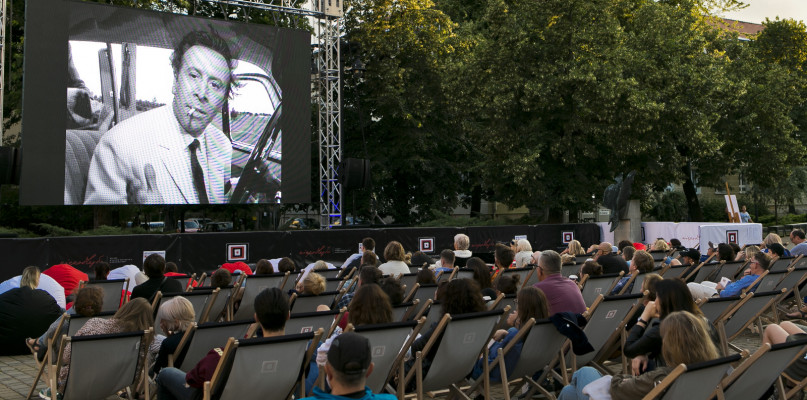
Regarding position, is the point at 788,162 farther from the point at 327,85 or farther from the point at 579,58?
the point at 327,85

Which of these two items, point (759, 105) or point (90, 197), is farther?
point (759, 105)

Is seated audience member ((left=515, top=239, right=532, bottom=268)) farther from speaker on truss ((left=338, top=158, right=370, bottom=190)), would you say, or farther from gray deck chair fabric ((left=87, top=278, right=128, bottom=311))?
speaker on truss ((left=338, top=158, right=370, bottom=190))

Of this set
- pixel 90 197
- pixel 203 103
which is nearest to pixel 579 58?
pixel 203 103

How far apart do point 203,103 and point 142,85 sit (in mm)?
1511

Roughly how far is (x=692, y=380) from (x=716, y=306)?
254 centimetres

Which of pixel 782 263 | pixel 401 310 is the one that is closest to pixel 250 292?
pixel 401 310

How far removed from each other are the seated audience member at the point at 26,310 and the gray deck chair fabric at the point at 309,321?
12.3 feet

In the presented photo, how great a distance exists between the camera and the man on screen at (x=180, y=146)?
16.4 m

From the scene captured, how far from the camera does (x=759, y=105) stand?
27469 mm

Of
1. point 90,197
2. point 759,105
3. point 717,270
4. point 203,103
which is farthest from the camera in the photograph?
point 759,105

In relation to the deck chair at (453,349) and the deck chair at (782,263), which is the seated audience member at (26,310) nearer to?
the deck chair at (453,349)

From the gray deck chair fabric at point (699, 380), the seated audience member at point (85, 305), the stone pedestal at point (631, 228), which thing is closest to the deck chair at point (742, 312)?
the gray deck chair fabric at point (699, 380)

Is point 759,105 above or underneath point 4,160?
above

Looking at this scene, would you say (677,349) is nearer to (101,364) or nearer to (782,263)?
(101,364)
